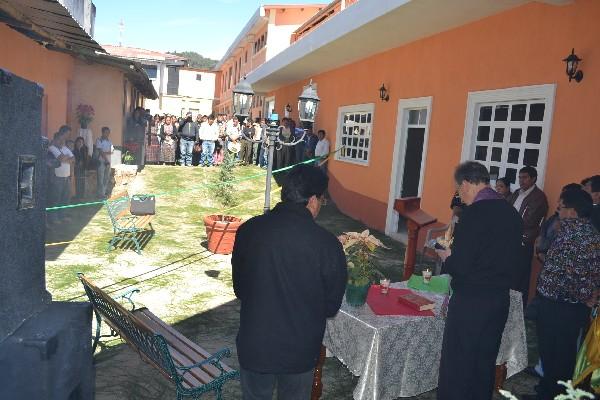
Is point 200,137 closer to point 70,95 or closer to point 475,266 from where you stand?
point 70,95

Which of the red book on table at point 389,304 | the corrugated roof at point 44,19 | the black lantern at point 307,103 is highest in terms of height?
the corrugated roof at point 44,19

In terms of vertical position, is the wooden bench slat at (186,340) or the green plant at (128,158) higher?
the green plant at (128,158)

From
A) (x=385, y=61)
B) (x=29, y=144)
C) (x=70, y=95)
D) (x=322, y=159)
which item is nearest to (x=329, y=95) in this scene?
(x=322, y=159)

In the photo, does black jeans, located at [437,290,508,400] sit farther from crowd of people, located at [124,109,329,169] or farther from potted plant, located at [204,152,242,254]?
crowd of people, located at [124,109,329,169]

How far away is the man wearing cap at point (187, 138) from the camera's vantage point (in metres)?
16.3

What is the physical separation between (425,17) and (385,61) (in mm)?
2791

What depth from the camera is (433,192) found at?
8.88m

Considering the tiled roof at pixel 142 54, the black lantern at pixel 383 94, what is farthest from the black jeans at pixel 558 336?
the tiled roof at pixel 142 54

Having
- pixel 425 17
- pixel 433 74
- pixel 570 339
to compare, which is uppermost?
pixel 425 17

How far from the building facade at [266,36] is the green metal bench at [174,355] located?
1622 cm

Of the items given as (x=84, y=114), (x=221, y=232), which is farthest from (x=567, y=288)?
(x=84, y=114)

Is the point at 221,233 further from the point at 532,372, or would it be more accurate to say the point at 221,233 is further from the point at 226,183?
the point at 532,372

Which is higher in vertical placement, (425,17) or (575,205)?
(425,17)

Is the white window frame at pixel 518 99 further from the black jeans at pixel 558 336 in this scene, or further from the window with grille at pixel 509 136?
the black jeans at pixel 558 336
